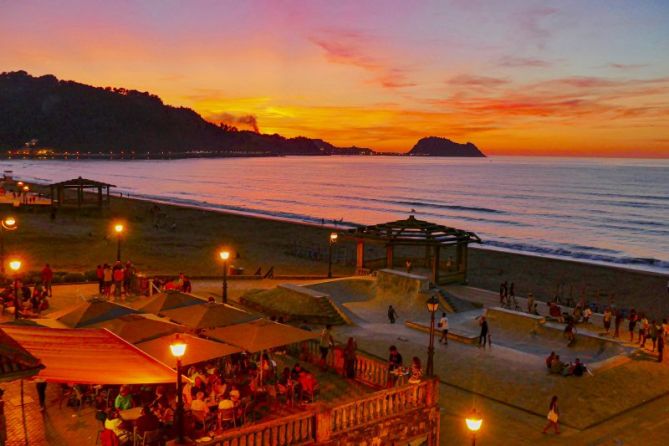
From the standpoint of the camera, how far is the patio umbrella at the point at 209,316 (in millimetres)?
14930

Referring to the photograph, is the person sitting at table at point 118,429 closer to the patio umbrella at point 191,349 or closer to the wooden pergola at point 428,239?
the patio umbrella at point 191,349

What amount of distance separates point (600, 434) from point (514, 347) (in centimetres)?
657

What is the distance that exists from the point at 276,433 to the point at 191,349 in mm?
3869

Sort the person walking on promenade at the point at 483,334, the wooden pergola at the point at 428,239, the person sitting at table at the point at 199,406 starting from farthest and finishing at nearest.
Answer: the wooden pergola at the point at 428,239
the person walking on promenade at the point at 483,334
the person sitting at table at the point at 199,406

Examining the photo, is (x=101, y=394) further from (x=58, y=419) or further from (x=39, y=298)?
(x=39, y=298)

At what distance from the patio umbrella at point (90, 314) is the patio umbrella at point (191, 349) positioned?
1.77 meters

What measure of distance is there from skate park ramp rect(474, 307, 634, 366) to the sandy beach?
40.7ft

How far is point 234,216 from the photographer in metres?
69.4

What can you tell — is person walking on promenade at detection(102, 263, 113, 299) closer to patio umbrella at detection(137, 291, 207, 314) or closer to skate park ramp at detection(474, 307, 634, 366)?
patio umbrella at detection(137, 291, 207, 314)

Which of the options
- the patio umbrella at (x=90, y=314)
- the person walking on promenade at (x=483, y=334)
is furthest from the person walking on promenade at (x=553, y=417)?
the patio umbrella at (x=90, y=314)

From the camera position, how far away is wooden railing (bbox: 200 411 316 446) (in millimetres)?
9151

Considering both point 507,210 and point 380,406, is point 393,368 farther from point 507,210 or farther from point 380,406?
point 507,210

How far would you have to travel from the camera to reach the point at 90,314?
1417 centimetres

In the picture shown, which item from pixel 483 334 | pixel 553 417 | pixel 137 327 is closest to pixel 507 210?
pixel 483 334
